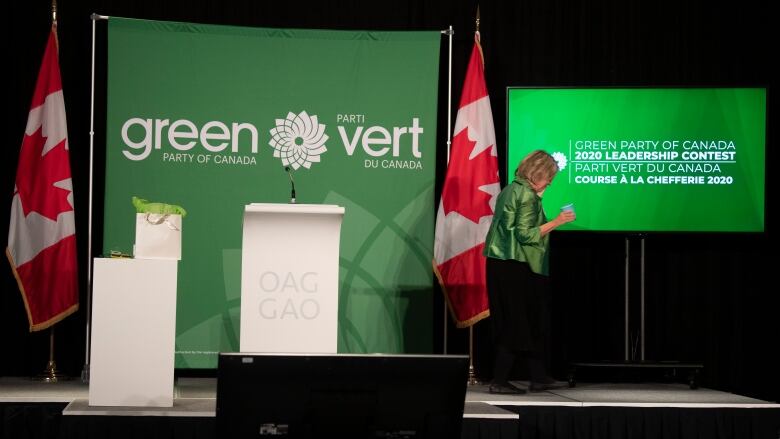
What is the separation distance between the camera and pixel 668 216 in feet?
22.2

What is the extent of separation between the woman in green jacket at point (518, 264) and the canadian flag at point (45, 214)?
2.76m

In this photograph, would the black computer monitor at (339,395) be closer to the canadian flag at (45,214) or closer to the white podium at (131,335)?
the white podium at (131,335)

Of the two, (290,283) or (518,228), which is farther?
(518,228)

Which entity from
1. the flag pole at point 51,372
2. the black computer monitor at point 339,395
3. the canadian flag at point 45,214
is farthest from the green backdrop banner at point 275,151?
the black computer monitor at point 339,395

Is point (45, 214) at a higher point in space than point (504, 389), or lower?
higher

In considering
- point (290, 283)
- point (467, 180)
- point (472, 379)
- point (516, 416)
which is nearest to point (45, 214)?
point (290, 283)

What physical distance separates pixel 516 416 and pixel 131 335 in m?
1.76

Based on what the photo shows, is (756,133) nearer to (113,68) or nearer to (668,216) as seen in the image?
(668,216)

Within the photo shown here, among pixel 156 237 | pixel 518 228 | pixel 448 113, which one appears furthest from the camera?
pixel 448 113

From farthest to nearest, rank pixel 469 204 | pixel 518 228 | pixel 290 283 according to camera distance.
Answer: pixel 469 204 → pixel 518 228 → pixel 290 283

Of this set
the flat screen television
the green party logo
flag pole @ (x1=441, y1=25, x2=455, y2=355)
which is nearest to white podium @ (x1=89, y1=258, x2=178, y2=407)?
the green party logo

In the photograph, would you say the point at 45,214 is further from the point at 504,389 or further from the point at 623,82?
the point at 623,82

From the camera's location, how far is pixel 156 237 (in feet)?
14.7

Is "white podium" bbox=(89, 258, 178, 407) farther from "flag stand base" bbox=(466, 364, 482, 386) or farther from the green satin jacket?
"flag stand base" bbox=(466, 364, 482, 386)
